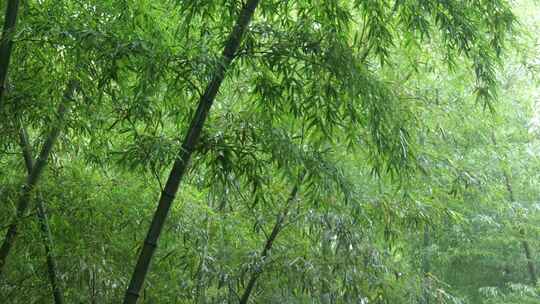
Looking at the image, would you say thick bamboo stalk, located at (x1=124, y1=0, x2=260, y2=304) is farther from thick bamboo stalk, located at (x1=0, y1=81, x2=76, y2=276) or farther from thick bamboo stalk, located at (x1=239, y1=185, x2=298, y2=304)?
thick bamboo stalk, located at (x1=239, y1=185, x2=298, y2=304)

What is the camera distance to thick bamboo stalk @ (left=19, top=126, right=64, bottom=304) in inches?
120

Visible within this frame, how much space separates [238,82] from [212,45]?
1.08 meters

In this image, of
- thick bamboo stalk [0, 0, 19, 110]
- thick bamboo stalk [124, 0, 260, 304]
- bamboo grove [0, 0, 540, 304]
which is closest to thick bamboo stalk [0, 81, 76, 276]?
bamboo grove [0, 0, 540, 304]

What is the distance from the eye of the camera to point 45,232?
3.10 metres

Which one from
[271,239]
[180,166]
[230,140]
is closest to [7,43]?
[180,166]

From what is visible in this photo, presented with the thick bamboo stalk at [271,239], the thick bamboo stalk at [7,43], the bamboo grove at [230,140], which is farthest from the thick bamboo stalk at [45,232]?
the thick bamboo stalk at [271,239]

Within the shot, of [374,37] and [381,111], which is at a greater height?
[374,37]

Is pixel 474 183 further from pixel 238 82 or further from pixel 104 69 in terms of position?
pixel 104 69

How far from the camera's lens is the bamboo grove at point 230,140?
243cm

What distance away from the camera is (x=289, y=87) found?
101 inches

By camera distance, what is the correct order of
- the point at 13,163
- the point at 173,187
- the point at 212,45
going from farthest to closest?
the point at 13,163 < the point at 212,45 < the point at 173,187

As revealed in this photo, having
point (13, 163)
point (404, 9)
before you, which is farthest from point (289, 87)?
point (13, 163)

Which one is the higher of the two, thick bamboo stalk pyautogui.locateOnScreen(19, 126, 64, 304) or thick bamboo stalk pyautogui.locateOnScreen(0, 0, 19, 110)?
thick bamboo stalk pyautogui.locateOnScreen(0, 0, 19, 110)

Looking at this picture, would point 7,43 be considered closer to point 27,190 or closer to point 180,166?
point 180,166
